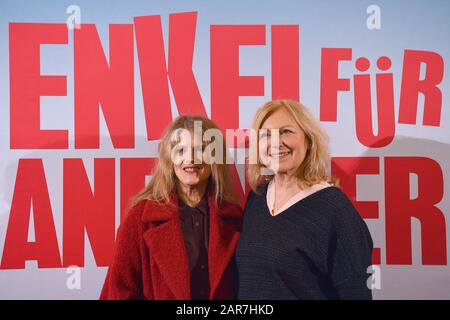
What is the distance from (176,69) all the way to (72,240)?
2.93 feet

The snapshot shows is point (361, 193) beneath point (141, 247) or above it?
above

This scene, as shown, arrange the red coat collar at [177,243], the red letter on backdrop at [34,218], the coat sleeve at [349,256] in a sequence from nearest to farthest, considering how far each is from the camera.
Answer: the coat sleeve at [349,256] → the red coat collar at [177,243] → the red letter on backdrop at [34,218]

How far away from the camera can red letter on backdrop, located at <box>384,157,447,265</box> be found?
181 cm

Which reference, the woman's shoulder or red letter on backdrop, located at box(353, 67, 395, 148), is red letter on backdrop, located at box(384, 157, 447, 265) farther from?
the woman's shoulder

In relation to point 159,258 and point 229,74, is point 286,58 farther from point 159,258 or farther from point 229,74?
point 159,258

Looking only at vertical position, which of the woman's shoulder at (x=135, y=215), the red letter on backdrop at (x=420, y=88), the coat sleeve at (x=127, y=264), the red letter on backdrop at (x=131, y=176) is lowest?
the coat sleeve at (x=127, y=264)

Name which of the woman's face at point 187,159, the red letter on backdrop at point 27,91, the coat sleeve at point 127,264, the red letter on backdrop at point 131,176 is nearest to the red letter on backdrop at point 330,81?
the woman's face at point 187,159

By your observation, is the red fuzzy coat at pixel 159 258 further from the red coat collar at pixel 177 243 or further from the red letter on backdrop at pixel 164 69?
the red letter on backdrop at pixel 164 69

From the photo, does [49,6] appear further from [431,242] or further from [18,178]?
[431,242]

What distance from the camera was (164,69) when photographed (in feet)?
5.90

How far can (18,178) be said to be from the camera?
5.82ft

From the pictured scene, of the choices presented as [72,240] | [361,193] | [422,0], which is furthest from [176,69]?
[422,0]

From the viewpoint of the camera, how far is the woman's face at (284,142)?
4.85 ft

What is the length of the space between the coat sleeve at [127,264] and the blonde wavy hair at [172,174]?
114mm
